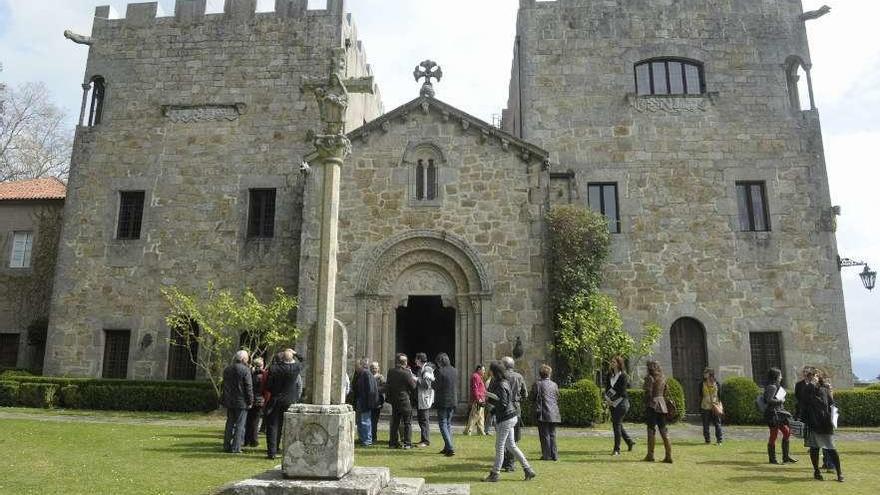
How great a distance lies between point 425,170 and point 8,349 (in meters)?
16.1

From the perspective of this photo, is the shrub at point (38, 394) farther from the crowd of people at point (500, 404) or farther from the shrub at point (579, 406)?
the shrub at point (579, 406)

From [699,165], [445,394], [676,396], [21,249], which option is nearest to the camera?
[445,394]

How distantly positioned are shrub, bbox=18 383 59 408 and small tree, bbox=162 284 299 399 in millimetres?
3385

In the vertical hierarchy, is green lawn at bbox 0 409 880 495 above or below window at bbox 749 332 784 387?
below

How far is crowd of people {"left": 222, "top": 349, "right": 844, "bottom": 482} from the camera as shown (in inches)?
356

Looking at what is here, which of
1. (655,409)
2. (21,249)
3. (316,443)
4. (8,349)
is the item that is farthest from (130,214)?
(655,409)

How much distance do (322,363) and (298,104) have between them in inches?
579

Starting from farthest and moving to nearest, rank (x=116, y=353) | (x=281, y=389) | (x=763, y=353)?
(x=116, y=353) → (x=763, y=353) → (x=281, y=389)

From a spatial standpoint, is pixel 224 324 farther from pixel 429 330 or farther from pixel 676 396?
pixel 676 396

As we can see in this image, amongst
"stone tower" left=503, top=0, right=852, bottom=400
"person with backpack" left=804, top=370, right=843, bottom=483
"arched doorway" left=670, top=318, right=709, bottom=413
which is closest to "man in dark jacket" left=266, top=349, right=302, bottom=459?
"person with backpack" left=804, top=370, right=843, bottom=483

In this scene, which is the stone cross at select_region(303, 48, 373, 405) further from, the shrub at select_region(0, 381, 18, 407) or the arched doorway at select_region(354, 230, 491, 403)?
the shrub at select_region(0, 381, 18, 407)

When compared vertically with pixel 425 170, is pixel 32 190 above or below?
above

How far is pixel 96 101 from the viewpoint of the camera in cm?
2142

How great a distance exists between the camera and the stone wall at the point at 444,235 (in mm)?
16109
